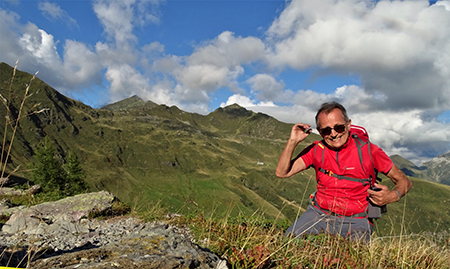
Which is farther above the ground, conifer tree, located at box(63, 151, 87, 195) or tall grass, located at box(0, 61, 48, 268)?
tall grass, located at box(0, 61, 48, 268)

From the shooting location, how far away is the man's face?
5.02 m

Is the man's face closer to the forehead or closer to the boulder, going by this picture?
the forehead

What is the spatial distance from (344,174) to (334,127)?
999 mm

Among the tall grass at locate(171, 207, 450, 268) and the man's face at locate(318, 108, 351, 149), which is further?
the man's face at locate(318, 108, 351, 149)

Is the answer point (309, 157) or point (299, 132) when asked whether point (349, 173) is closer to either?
point (309, 157)

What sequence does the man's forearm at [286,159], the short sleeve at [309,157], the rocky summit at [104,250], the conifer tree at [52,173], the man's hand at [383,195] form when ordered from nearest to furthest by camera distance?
the rocky summit at [104,250] → the man's hand at [383,195] → the man's forearm at [286,159] → the short sleeve at [309,157] → the conifer tree at [52,173]

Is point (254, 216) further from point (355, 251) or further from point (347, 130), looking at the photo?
point (347, 130)

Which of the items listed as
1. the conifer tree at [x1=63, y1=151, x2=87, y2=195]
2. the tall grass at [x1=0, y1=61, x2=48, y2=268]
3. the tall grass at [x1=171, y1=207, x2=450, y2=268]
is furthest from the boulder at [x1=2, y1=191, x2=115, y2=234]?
the conifer tree at [x1=63, y1=151, x2=87, y2=195]

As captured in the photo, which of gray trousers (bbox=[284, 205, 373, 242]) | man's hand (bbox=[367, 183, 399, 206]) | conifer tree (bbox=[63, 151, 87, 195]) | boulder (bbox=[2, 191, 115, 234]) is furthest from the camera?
conifer tree (bbox=[63, 151, 87, 195])

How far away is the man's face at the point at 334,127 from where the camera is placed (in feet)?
16.5

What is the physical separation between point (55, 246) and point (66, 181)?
5691cm

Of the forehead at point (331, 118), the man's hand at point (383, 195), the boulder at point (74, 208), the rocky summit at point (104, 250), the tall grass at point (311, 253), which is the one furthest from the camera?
the boulder at point (74, 208)

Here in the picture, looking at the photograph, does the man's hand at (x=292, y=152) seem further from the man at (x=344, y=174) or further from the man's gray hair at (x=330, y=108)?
the man's gray hair at (x=330, y=108)

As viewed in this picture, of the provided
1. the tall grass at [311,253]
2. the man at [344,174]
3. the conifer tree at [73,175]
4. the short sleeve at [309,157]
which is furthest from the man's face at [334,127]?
the conifer tree at [73,175]
